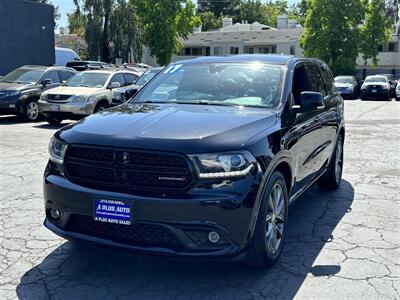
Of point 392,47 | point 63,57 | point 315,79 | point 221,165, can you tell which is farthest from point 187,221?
point 392,47

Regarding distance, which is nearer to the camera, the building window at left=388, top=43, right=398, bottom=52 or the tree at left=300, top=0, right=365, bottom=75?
the tree at left=300, top=0, right=365, bottom=75

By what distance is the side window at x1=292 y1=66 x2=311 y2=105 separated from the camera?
5.41m

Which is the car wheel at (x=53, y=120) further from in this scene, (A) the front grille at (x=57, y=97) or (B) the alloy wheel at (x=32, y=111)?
(B) the alloy wheel at (x=32, y=111)

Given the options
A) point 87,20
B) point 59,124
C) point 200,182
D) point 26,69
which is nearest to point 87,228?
point 200,182

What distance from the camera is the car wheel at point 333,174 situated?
22.6ft

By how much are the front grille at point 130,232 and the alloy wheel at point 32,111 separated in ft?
38.8

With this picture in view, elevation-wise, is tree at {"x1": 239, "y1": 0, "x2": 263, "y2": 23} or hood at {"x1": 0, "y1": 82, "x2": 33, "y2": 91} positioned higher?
tree at {"x1": 239, "y1": 0, "x2": 263, "y2": 23}

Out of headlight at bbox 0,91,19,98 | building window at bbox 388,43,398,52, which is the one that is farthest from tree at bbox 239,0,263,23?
headlight at bbox 0,91,19,98

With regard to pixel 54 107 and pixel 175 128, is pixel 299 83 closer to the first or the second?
pixel 175 128

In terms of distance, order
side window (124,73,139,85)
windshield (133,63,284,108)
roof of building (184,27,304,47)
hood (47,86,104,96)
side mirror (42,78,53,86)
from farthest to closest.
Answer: roof of building (184,27,304,47)
side window (124,73,139,85)
side mirror (42,78,53,86)
hood (47,86,104,96)
windshield (133,63,284,108)

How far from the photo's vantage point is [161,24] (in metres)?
43.9

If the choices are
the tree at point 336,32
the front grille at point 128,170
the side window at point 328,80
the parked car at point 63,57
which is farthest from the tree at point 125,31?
the front grille at point 128,170

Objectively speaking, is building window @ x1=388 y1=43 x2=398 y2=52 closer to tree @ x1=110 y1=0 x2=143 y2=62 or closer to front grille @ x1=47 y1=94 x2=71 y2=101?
tree @ x1=110 y1=0 x2=143 y2=62

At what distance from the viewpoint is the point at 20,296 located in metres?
3.76
